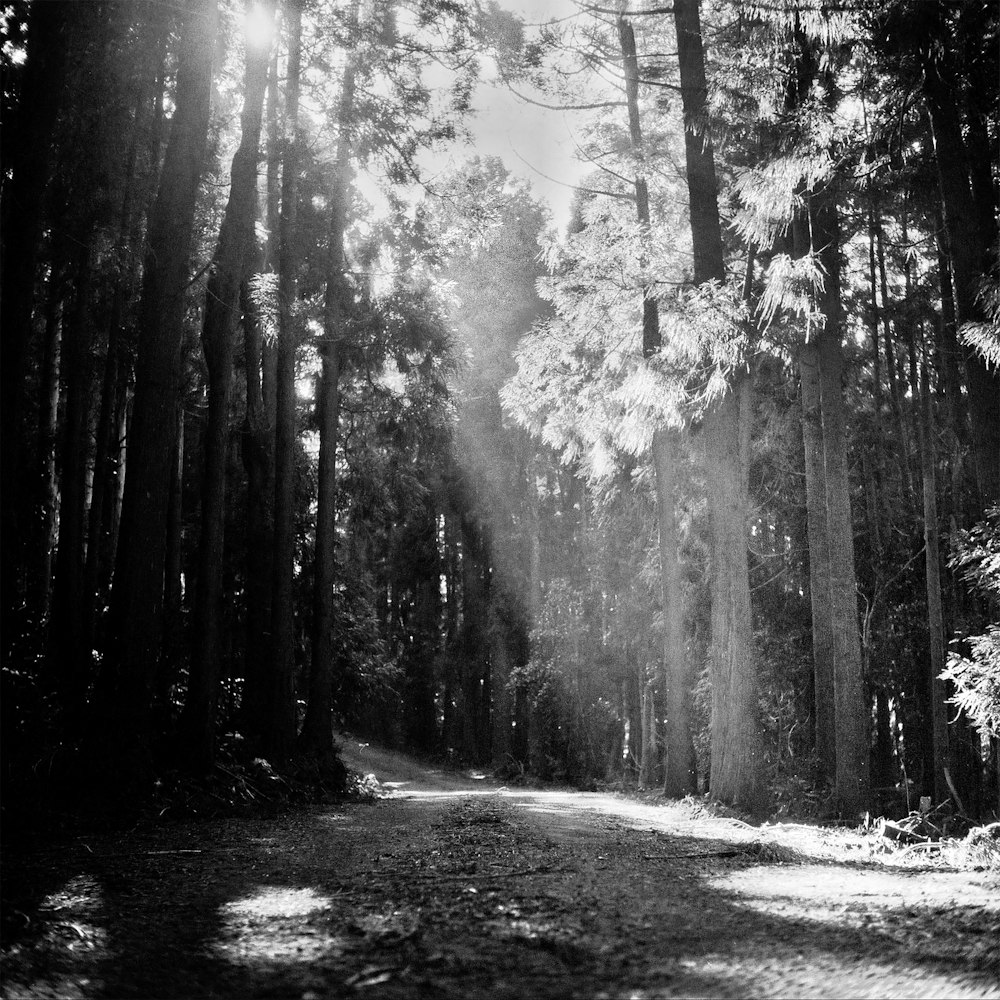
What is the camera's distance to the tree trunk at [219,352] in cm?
1009

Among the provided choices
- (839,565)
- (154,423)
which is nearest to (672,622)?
(839,565)

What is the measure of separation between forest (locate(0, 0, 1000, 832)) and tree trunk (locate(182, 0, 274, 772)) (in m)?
0.05

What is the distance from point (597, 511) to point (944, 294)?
12.9 metres

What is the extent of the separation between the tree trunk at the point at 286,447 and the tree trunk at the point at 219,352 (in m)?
1.45

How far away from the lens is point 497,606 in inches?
1287

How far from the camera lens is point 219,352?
1107cm

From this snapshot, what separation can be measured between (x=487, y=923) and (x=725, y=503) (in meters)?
8.69

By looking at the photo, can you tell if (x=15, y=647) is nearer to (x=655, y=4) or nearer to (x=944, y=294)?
(x=655, y=4)

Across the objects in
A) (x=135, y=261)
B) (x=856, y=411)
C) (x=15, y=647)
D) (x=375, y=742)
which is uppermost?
(x=135, y=261)

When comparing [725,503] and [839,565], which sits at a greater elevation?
[725,503]

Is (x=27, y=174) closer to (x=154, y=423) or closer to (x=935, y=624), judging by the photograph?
(x=154, y=423)

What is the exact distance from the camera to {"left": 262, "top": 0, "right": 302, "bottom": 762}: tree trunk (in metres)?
12.5

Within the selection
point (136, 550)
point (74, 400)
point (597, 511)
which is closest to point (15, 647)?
point (136, 550)

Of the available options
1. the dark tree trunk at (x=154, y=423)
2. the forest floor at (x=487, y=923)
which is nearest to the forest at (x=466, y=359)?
the dark tree trunk at (x=154, y=423)
